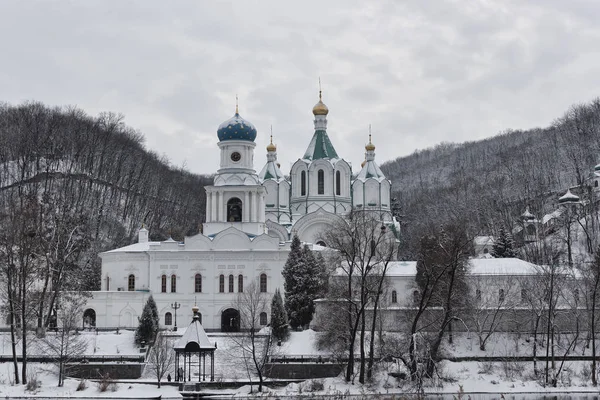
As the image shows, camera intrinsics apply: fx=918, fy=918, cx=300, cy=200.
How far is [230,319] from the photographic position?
5350cm

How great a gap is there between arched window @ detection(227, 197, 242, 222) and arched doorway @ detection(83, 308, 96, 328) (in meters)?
10.4

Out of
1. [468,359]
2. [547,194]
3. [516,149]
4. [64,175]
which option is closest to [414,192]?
[516,149]

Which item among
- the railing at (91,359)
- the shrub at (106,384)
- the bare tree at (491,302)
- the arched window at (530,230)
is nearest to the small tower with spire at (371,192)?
the arched window at (530,230)

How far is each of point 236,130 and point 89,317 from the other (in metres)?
14.7

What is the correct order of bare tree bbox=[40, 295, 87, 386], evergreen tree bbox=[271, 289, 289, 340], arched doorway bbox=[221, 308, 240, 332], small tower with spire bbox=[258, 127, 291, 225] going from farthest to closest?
1. small tower with spire bbox=[258, 127, 291, 225]
2. arched doorway bbox=[221, 308, 240, 332]
3. evergreen tree bbox=[271, 289, 289, 340]
4. bare tree bbox=[40, 295, 87, 386]

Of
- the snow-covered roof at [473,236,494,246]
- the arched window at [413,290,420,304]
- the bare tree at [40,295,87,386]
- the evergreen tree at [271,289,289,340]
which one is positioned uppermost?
the snow-covered roof at [473,236,494,246]

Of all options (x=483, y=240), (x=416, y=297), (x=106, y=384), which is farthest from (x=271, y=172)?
(x=106, y=384)

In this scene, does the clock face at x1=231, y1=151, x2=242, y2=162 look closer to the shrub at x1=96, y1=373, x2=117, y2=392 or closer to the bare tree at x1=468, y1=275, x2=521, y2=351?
the bare tree at x1=468, y1=275, x2=521, y2=351

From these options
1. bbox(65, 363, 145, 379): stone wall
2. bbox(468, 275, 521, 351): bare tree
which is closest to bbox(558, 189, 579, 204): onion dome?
bbox(468, 275, 521, 351): bare tree

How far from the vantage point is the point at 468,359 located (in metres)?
40.6

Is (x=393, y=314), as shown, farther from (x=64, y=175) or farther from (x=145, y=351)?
(x=64, y=175)

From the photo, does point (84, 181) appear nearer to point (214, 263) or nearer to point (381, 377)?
point (214, 263)

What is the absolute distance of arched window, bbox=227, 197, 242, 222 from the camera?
57594 millimetres

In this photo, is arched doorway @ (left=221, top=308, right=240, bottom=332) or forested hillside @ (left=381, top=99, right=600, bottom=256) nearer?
arched doorway @ (left=221, top=308, right=240, bottom=332)
